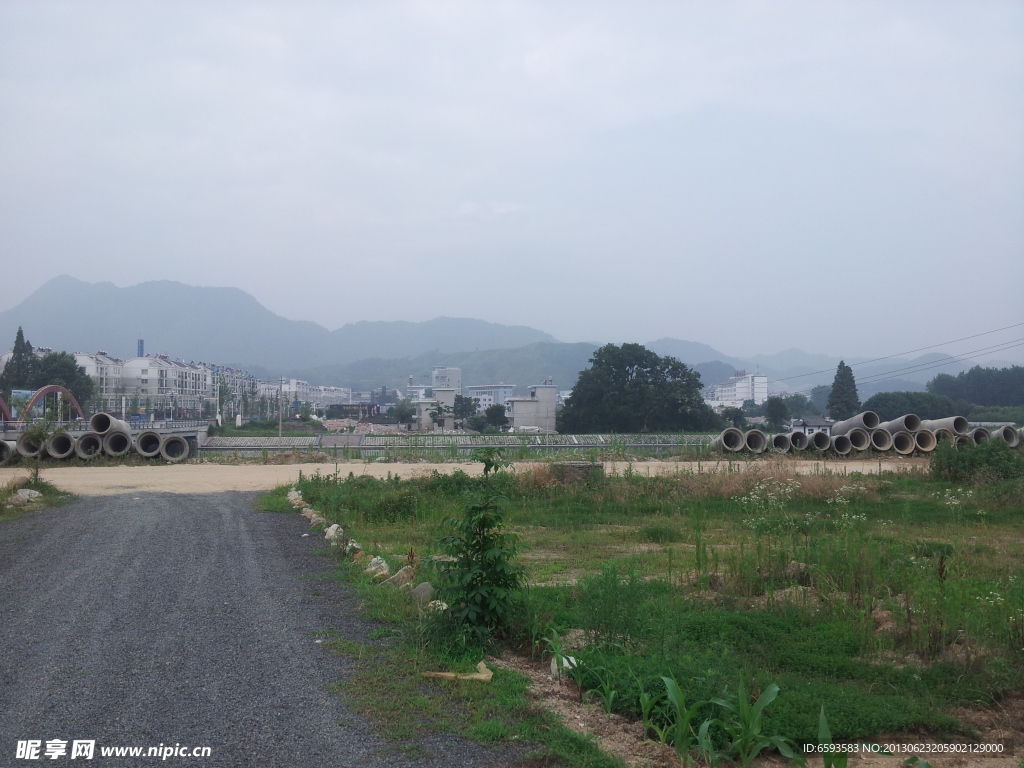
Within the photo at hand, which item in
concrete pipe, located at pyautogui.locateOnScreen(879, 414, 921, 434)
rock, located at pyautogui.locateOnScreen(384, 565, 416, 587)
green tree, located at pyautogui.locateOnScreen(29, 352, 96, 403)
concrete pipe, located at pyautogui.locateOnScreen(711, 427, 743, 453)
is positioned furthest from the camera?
green tree, located at pyautogui.locateOnScreen(29, 352, 96, 403)

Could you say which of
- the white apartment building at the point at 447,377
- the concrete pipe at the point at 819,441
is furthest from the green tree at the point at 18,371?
the white apartment building at the point at 447,377

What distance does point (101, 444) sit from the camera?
27.1 m

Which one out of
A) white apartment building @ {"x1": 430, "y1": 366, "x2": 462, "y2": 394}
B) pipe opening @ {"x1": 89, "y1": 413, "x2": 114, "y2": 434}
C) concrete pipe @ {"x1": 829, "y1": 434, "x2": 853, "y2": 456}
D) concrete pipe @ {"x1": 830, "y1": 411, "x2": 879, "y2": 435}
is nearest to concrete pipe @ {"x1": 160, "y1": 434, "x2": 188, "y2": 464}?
pipe opening @ {"x1": 89, "y1": 413, "x2": 114, "y2": 434}

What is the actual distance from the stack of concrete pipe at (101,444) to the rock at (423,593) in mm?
24515

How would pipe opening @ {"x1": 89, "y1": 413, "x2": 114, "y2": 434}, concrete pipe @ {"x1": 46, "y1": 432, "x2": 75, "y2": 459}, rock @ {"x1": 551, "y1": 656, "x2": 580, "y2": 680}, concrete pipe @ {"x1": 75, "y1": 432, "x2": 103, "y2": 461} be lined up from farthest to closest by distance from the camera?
pipe opening @ {"x1": 89, "y1": 413, "x2": 114, "y2": 434}, concrete pipe @ {"x1": 75, "y1": 432, "x2": 103, "y2": 461}, concrete pipe @ {"x1": 46, "y1": 432, "x2": 75, "y2": 459}, rock @ {"x1": 551, "y1": 656, "x2": 580, "y2": 680}

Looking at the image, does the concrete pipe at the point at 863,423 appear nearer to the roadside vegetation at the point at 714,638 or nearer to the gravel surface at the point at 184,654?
the roadside vegetation at the point at 714,638

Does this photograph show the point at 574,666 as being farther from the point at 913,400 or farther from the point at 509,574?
the point at 913,400

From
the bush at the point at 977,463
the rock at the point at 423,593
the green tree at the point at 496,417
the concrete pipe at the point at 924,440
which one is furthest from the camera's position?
the green tree at the point at 496,417

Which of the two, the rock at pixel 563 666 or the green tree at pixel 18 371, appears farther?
the green tree at pixel 18 371

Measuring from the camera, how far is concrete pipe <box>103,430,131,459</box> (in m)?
27.0

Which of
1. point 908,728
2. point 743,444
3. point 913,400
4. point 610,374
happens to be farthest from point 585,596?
point 913,400

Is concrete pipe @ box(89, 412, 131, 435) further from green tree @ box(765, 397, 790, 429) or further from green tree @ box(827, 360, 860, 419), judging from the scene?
green tree @ box(827, 360, 860, 419)

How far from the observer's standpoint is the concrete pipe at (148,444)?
88.6ft

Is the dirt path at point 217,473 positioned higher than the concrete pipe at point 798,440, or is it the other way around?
the concrete pipe at point 798,440
